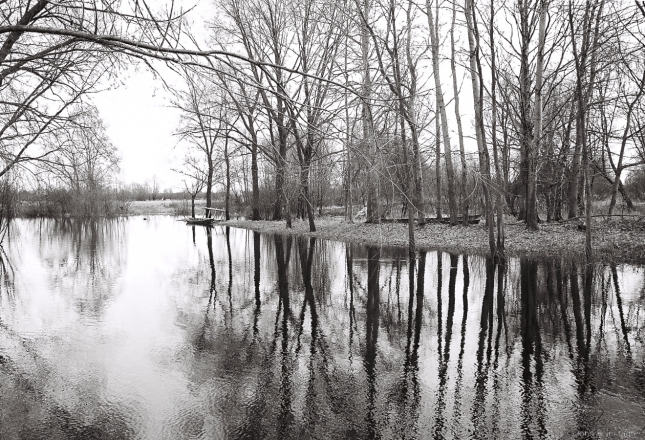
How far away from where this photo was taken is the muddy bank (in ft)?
47.7

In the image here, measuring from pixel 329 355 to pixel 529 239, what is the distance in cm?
1306

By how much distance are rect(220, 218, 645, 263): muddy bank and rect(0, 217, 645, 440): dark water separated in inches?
79.4

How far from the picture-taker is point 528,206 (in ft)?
60.2

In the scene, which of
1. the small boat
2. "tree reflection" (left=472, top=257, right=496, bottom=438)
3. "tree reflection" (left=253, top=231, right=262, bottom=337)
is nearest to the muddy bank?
"tree reflection" (left=253, top=231, right=262, bottom=337)

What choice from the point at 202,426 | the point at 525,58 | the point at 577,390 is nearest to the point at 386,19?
the point at 525,58

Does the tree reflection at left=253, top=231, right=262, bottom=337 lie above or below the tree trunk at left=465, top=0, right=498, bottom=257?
below

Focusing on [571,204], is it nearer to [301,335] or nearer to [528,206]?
[528,206]

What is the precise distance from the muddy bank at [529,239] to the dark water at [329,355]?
2.02 m

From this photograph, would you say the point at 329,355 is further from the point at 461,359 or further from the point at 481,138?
the point at 481,138

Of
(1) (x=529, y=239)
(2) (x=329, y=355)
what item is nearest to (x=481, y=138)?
(1) (x=529, y=239)

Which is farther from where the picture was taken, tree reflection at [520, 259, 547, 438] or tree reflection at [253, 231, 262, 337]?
tree reflection at [253, 231, 262, 337]

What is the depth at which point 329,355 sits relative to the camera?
6.37 meters

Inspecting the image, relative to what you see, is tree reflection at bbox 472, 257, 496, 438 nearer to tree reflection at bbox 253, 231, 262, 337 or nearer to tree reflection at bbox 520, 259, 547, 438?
tree reflection at bbox 520, 259, 547, 438

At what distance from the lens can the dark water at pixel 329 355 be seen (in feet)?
14.7
